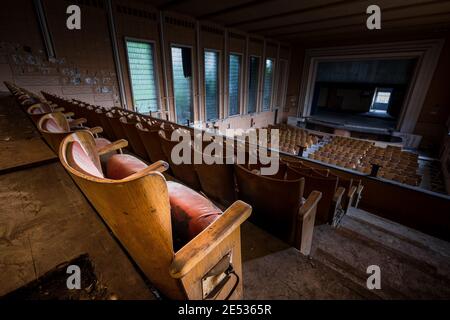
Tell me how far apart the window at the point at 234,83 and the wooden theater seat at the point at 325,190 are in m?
7.75

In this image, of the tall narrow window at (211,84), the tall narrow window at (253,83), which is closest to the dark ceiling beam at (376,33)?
the tall narrow window at (253,83)

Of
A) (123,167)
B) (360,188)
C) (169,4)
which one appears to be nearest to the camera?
(123,167)

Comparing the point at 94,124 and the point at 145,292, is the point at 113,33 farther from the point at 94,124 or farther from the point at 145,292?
the point at 145,292

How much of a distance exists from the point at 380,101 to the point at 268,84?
27.4 ft

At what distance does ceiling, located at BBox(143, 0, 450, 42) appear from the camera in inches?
226

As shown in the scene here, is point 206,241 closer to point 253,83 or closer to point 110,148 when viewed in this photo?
point 110,148

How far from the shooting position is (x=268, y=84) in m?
11.1

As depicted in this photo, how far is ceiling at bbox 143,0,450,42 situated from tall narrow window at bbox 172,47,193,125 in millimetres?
1268

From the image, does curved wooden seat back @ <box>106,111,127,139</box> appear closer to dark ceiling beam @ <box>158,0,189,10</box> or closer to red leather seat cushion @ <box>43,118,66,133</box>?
red leather seat cushion @ <box>43,118,66,133</box>

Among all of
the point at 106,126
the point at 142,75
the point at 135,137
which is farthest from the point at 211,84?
the point at 135,137

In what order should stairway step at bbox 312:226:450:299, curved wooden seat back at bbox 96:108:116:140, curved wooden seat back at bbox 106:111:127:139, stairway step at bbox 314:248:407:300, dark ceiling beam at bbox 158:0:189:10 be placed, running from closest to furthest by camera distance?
stairway step at bbox 314:248:407:300 < stairway step at bbox 312:226:450:299 < curved wooden seat back at bbox 106:111:127:139 < curved wooden seat back at bbox 96:108:116:140 < dark ceiling beam at bbox 158:0:189:10

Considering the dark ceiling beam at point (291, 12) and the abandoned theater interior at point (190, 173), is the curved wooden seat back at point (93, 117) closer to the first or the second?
the abandoned theater interior at point (190, 173)

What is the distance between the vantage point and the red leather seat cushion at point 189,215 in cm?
66

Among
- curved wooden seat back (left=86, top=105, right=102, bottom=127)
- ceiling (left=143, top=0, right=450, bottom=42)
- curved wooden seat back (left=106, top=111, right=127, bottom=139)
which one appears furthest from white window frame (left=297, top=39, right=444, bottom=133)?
curved wooden seat back (left=86, top=105, right=102, bottom=127)
